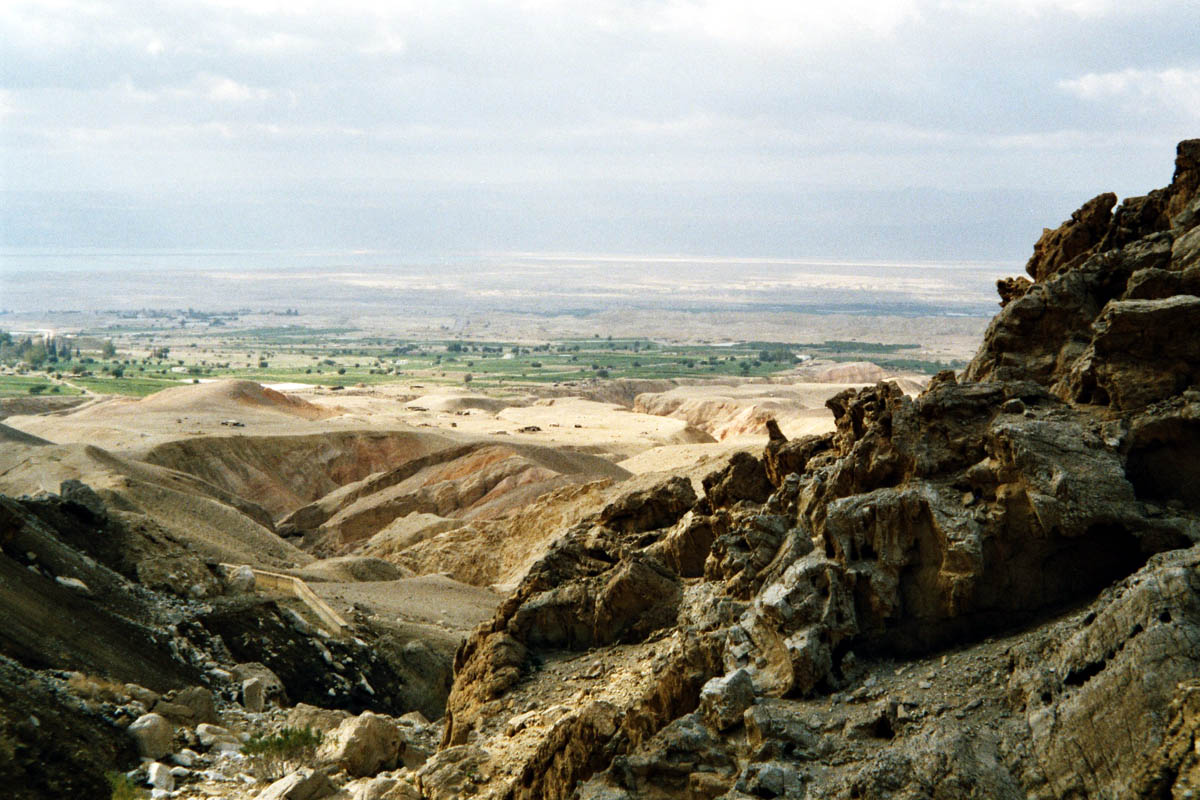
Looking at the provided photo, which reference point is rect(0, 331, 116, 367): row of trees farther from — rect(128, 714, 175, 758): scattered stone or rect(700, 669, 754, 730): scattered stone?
rect(700, 669, 754, 730): scattered stone

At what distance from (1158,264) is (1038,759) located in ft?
28.8

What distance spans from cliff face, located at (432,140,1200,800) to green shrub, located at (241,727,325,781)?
8.75 feet

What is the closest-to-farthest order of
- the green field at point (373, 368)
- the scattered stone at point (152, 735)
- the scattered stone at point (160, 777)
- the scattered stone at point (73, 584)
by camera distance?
the scattered stone at point (160, 777)
the scattered stone at point (152, 735)
the scattered stone at point (73, 584)
the green field at point (373, 368)

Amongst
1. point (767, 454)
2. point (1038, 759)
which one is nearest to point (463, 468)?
point (767, 454)

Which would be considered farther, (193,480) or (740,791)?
(193,480)

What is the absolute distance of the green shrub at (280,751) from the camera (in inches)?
770

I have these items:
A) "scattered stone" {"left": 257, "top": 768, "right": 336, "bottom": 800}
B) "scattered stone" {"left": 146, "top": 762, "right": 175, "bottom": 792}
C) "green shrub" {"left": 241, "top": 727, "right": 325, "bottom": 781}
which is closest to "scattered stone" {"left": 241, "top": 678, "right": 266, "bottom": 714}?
"green shrub" {"left": 241, "top": 727, "right": 325, "bottom": 781}

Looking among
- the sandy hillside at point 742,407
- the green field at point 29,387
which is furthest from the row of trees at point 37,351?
the sandy hillside at point 742,407

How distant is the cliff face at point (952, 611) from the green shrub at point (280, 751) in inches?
105

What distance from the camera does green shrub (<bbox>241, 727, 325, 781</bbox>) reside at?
1955 centimetres

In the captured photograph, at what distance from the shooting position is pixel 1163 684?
949cm

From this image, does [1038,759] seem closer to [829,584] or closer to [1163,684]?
[1163,684]

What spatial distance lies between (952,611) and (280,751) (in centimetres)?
1164

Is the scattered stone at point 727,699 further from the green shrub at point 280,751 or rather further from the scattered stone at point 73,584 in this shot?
the scattered stone at point 73,584
